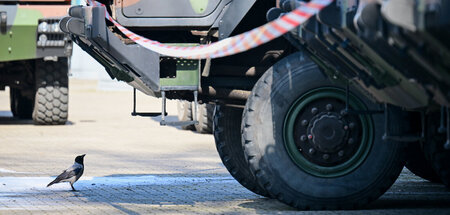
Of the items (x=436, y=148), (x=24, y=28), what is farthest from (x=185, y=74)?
(x=24, y=28)

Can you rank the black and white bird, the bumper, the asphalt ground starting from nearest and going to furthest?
the bumper
the asphalt ground
the black and white bird

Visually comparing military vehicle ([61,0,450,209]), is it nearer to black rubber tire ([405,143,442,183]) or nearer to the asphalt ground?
black rubber tire ([405,143,442,183])

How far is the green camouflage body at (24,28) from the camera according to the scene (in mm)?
16031

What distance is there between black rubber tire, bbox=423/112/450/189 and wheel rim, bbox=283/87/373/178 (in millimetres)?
398

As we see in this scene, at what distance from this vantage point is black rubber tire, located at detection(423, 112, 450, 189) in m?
7.04

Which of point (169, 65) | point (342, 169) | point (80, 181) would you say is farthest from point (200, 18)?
point (80, 181)

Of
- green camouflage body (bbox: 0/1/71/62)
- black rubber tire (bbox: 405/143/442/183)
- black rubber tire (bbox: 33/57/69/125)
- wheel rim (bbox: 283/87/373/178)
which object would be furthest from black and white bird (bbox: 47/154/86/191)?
black rubber tire (bbox: 33/57/69/125)

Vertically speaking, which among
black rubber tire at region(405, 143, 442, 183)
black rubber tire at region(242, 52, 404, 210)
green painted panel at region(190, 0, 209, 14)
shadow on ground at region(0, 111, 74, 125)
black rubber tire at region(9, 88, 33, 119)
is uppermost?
green painted panel at region(190, 0, 209, 14)

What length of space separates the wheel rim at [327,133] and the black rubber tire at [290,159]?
40 millimetres

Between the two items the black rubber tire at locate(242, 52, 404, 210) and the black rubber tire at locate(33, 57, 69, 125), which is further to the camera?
the black rubber tire at locate(33, 57, 69, 125)

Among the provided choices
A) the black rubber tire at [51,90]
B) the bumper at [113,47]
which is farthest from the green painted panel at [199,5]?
the black rubber tire at [51,90]

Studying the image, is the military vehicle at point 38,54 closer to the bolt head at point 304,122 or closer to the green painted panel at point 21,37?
the green painted panel at point 21,37

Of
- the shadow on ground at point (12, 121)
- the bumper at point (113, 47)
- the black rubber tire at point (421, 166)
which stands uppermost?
the bumper at point (113, 47)

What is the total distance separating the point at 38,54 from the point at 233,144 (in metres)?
8.52
